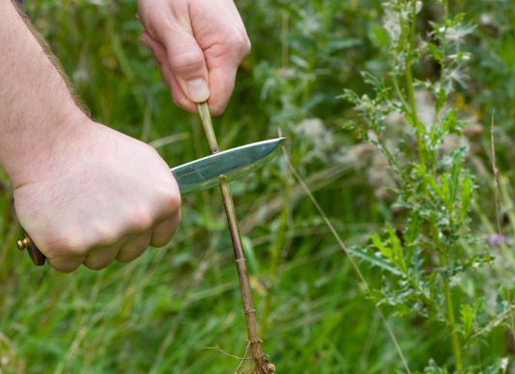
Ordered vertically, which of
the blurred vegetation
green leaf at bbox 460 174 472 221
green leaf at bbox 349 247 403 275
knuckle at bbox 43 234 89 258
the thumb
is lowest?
the blurred vegetation

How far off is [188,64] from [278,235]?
952 mm

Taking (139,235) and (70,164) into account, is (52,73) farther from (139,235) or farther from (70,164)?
(139,235)

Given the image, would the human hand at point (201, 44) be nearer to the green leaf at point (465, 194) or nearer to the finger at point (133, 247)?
the finger at point (133, 247)

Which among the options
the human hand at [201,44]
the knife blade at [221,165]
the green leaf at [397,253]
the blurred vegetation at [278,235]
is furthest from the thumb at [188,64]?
the blurred vegetation at [278,235]

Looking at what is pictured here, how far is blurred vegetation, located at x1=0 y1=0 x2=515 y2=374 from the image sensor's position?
258 cm

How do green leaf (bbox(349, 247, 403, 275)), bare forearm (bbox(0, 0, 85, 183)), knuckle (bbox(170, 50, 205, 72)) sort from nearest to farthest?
bare forearm (bbox(0, 0, 85, 183))
knuckle (bbox(170, 50, 205, 72))
green leaf (bbox(349, 247, 403, 275))

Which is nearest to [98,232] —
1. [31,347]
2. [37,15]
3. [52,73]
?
[52,73]

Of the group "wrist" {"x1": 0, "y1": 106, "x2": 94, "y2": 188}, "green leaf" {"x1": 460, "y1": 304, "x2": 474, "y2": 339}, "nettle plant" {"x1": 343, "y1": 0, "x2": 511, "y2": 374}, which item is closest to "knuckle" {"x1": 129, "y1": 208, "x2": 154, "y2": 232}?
"wrist" {"x1": 0, "y1": 106, "x2": 94, "y2": 188}

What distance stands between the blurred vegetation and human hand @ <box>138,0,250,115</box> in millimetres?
579

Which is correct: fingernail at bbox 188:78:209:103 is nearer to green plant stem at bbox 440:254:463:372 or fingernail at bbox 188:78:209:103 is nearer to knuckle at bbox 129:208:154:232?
knuckle at bbox 129:208:154:232

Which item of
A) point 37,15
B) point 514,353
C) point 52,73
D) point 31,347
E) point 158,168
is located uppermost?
point 52,73

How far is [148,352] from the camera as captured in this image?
107 inches

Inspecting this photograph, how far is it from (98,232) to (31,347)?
1370mm

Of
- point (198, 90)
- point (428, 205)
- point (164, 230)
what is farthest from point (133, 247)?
point (428, 205)
